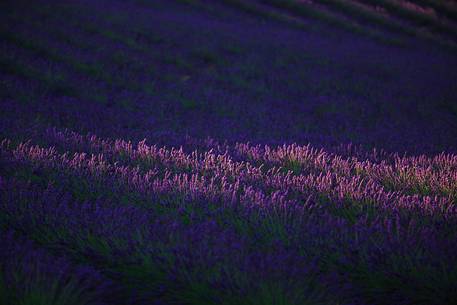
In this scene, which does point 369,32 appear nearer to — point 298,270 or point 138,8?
point 138,8

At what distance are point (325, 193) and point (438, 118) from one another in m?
4.38

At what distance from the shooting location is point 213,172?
309 cm

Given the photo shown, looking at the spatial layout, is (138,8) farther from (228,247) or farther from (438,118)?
(228,247)

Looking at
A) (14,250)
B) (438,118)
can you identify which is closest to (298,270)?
(14,250)

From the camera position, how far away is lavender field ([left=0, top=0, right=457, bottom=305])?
202cm

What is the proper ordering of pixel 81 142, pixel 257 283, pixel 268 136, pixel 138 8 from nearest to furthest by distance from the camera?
pixel 257 283 → pixel 81 142 → pixel 268 136 → pixel 138 8

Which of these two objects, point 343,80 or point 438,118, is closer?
point 438,118

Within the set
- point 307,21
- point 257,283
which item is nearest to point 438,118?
point 257,283

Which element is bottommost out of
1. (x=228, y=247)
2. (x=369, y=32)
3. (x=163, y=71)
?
(x=163, y=71)

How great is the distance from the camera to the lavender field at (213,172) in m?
→ 2.02

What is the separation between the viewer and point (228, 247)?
7.02 feet

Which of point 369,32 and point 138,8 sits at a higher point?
point 369,32

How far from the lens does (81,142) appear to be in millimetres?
3684

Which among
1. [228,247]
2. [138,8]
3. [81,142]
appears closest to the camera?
[228,247]
